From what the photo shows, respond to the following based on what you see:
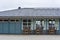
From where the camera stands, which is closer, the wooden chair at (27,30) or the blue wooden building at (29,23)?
the blue wooden building at (29,23)

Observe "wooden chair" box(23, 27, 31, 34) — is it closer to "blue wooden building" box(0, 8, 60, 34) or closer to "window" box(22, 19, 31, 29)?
"blue wooden building" box(0, 8, 60, 34)

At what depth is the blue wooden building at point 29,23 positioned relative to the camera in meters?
24.0

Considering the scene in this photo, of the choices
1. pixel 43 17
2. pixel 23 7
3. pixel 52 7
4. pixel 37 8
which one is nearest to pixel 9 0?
pixel 23 7

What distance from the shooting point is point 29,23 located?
25953 mm

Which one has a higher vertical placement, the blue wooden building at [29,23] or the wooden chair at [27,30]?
the blue wooden building at [29,23]

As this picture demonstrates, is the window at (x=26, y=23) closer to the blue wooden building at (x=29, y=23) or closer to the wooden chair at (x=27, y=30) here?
the blue wooden building at (x=29, y=23)

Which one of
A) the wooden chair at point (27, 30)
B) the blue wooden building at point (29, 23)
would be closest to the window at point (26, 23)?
the blue wooden building at point (29, 23)

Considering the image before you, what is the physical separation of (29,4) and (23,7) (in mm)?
1474

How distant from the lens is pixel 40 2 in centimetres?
3228

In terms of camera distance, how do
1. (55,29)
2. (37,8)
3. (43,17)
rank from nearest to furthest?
(43,17) → (55,29) → (37,8)

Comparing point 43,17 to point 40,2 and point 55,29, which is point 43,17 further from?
point 40,2

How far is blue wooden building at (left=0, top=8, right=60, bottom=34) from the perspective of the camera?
2405 cm

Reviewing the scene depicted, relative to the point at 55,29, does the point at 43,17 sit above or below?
above

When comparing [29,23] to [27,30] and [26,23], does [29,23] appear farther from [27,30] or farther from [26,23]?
[27,30]
